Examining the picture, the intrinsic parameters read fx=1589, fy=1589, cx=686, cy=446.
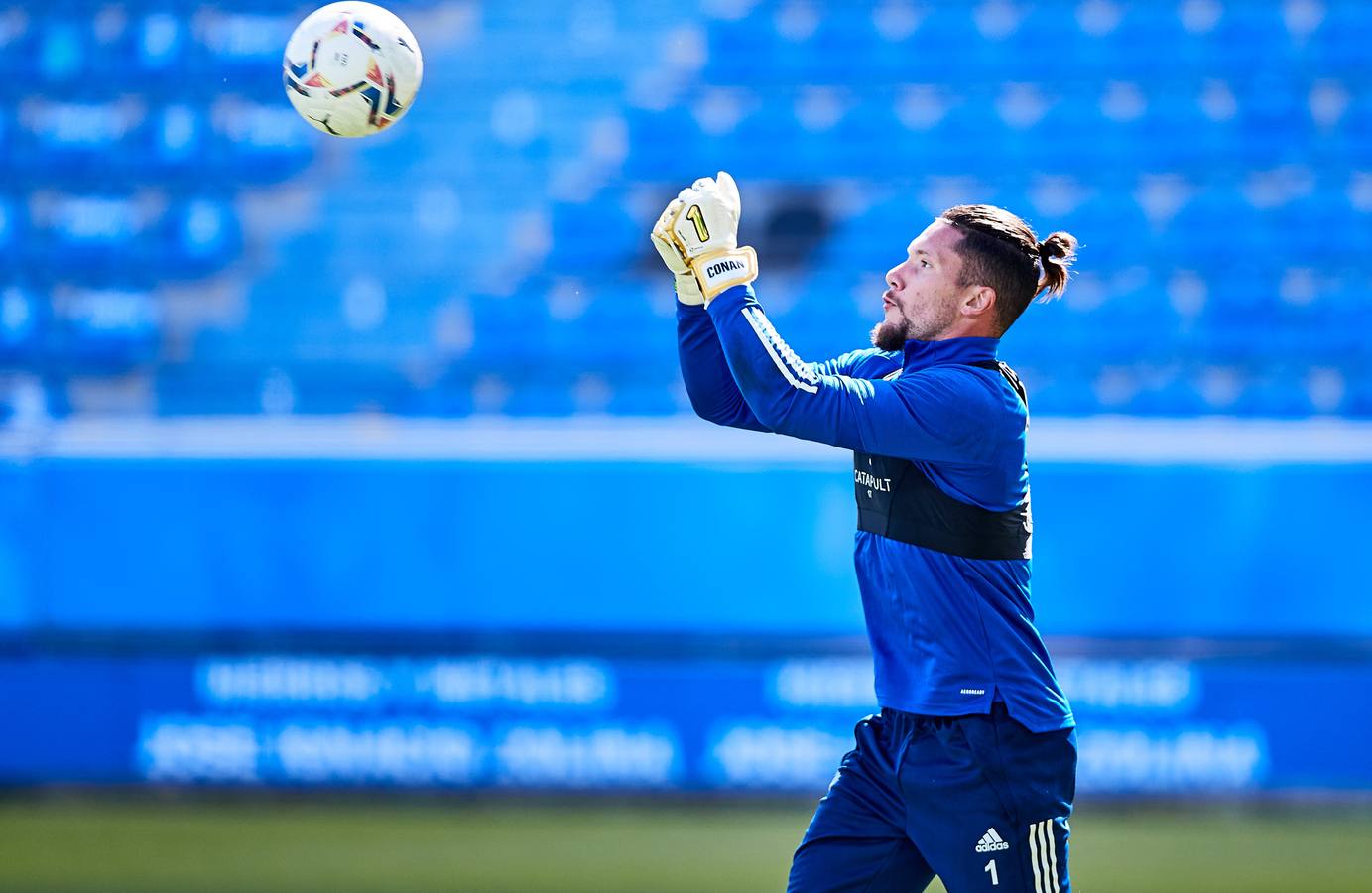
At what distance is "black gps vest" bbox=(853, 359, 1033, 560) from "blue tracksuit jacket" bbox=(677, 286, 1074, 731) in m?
0.02

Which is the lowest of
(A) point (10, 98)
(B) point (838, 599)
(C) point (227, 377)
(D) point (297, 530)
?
(B) point (838, 599)

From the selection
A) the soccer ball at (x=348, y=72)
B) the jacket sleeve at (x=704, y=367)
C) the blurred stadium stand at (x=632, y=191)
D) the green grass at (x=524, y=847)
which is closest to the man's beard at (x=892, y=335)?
the jacket sleeve at (x=704, y=367)

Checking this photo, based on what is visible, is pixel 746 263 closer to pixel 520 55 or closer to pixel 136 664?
pixel 136 664

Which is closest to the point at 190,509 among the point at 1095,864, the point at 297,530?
the point at 297,530

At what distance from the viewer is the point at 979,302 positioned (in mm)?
3193

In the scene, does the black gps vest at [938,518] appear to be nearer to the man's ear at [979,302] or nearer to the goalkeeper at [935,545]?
the goalkeeper at [935,545]

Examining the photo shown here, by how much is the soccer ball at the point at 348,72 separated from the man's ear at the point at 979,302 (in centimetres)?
158

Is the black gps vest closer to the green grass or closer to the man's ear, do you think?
the man's ear

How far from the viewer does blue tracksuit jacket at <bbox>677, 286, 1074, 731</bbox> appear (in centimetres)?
297

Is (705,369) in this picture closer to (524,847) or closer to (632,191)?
(524,847)

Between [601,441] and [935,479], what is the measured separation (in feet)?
12.4

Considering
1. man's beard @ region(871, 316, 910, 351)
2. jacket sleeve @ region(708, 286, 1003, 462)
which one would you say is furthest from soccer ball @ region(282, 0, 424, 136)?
man's beard @ region(871, 316, 910, 351)

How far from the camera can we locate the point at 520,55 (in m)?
8.38

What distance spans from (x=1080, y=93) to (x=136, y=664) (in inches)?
208
